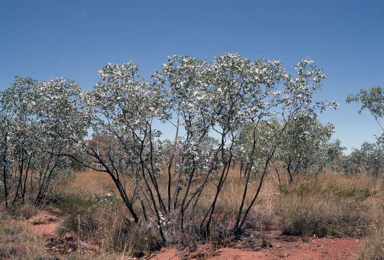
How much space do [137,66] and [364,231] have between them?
5.84 m

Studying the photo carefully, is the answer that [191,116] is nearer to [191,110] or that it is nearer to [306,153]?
[191,110]

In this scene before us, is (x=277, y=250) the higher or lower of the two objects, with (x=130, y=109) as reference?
lower

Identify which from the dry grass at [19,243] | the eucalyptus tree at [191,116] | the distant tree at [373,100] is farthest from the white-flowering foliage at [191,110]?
the distant tree at [373,100]

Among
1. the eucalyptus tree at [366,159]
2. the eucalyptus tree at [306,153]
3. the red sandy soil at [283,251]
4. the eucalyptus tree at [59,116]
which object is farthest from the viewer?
the eucalyptus tree at [366,159]

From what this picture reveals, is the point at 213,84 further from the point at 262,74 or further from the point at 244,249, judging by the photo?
the point at 244,249

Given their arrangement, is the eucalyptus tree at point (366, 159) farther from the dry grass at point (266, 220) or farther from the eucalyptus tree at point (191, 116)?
the eucalyptus tree at point (191, 116)

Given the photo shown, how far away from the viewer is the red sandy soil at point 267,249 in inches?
176

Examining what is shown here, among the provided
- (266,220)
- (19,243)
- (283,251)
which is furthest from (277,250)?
(19,243)

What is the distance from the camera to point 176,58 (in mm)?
5855

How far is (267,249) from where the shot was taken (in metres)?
4.78

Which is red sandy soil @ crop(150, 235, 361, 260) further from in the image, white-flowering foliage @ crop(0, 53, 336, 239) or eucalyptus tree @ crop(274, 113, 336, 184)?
eucalyptus tree @ crop(274, 113, 336, 184)

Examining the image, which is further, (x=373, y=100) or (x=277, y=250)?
(x=373, y=100)

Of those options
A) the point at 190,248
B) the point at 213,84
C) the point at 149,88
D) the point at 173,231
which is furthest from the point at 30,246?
the point at 213,84

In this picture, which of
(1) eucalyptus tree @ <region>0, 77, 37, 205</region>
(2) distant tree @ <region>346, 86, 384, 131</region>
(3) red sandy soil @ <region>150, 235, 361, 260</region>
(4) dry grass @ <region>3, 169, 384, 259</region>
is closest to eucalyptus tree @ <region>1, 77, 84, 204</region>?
(1) eucalyptus tree @ <region>0, 77, 37, 205</region>
